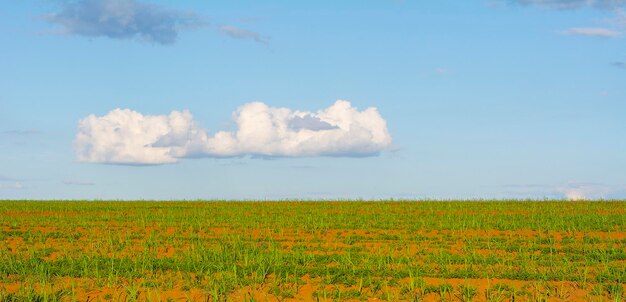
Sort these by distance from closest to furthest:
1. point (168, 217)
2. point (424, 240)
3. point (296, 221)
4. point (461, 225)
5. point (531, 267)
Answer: point (531, 267)
point (424, 240)
point (461, 225)
point (296, 221)
point (168, 217)

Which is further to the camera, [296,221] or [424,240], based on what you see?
[296,221]

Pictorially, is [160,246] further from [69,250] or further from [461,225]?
[461,225]

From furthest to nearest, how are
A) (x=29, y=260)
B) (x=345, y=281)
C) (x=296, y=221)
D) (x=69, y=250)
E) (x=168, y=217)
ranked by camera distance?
(x=168, y=217) → (x=296, y=221) → (x=69, y=250) → (x=29, y=260) → (x=345, y=281)

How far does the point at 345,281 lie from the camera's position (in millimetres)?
13438

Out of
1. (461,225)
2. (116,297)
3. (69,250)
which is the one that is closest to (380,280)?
(116,297)

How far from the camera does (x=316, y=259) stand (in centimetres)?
1628

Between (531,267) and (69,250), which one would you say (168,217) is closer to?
(69,250)

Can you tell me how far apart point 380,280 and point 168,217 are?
61.2ft

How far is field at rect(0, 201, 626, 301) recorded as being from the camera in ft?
41.9

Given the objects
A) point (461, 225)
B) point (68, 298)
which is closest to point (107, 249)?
point (68, 298)

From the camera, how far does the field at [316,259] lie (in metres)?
12.8

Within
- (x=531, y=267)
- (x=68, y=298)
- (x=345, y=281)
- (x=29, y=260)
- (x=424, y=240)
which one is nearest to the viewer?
(x=68, y=298)

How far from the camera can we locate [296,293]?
12.8 meters

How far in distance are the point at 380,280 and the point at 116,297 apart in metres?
5.00
